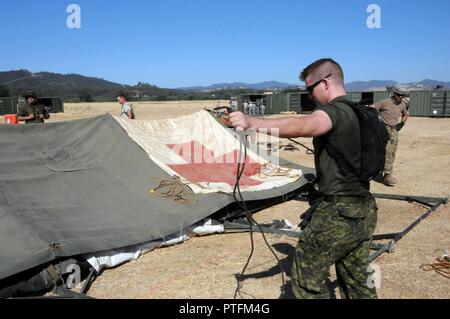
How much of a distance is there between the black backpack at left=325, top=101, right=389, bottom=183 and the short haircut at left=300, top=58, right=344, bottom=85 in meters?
0.22

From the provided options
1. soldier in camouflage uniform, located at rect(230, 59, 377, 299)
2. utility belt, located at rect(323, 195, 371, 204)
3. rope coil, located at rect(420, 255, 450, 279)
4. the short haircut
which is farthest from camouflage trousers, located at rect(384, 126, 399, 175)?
the short haircut

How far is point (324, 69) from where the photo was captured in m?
2.90

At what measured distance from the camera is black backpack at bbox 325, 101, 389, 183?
282cm

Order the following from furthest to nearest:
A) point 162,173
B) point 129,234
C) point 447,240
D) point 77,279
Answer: point 162,173
point 447,240
point 129,234
point 77,279

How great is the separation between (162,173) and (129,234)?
186cm

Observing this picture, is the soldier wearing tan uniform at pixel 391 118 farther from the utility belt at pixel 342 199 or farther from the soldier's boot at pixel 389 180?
the utility belt at pixel 342 199

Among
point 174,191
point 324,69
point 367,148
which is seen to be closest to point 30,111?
point 174,191

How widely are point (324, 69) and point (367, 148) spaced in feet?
1.88

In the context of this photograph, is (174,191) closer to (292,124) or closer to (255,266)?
(255,266)
